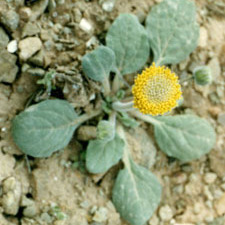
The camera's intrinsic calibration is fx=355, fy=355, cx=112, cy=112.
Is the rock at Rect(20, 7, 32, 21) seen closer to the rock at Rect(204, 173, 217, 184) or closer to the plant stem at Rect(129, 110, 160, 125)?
the plant stem at Rect(129, 110, 160, 125)

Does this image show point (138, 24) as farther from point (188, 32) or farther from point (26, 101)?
point (26, 101)

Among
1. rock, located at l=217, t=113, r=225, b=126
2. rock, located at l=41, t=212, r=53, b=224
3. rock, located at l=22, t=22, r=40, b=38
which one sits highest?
rock, located at l=22, t=22, r=40, b=38

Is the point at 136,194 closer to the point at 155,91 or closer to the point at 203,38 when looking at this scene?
the point at 155,91

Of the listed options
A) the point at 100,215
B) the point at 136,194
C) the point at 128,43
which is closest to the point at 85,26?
the point at 128,43

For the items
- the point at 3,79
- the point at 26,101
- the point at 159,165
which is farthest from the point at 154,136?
the point at 3,79

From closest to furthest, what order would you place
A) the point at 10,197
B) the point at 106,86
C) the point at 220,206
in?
1. the point at 10,197
2. the point at 106,86
3. the point at 220,206

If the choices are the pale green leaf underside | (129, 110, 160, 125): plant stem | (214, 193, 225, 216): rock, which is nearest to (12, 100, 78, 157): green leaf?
the pale green leaf underside
